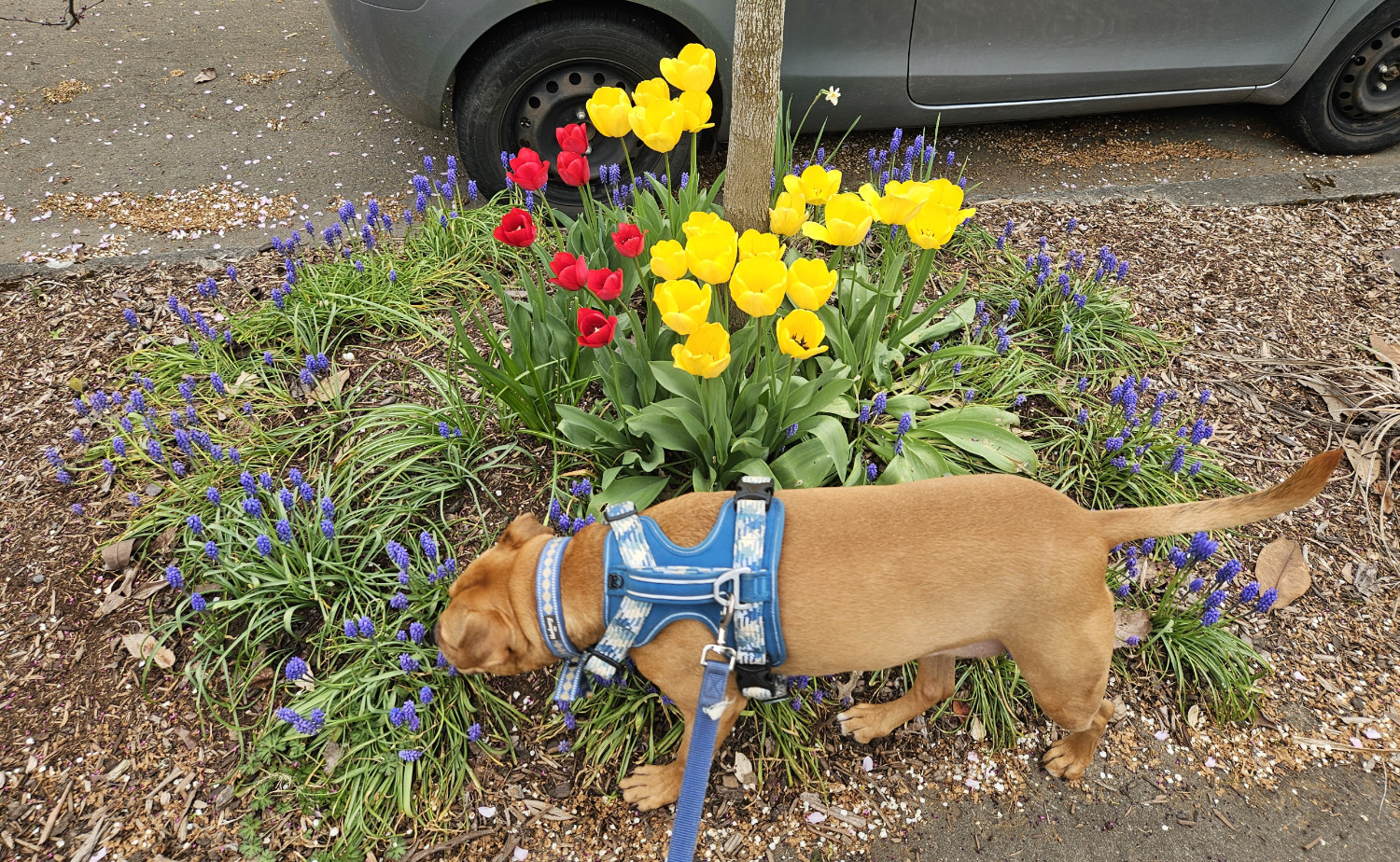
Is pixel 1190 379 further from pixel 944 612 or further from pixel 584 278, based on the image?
pixel 584 278

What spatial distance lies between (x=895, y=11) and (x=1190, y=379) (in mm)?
2464

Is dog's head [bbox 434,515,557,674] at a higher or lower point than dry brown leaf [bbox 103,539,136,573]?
higher

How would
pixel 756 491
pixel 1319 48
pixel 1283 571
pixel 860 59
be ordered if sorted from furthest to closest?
1. pixel 1319 48
2. pixel 860 59
3. pixel 1283 571
4. pixel 756 491

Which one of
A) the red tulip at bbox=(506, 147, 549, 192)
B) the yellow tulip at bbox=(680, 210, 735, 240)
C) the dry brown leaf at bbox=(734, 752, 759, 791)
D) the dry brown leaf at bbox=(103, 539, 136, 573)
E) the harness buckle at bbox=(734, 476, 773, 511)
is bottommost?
the dry brown leaf at bbox=(734, 752, 759, 791)

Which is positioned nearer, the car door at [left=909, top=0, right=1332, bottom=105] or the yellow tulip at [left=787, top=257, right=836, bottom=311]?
the yellow tulip at [left=787, top=257, right=836, bottom=311]

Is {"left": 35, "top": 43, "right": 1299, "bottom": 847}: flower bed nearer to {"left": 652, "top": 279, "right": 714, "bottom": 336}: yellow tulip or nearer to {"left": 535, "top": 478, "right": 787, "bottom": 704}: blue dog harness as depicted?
{"left": 652, "top": 279, "right": 714, "bottom": 336}: yellow tulip

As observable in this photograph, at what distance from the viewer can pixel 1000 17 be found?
14.0ft

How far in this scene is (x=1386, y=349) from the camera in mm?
3785

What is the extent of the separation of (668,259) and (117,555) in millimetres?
2384

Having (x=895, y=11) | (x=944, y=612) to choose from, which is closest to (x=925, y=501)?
(x=944, y=612)

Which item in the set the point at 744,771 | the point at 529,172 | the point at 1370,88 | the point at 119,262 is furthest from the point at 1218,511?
the point at 119,262

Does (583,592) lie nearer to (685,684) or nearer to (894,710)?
(685,684)

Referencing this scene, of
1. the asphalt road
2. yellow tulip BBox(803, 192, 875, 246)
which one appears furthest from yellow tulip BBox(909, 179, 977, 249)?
the asphalt road

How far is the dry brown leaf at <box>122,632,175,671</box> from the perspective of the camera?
264 centimetres
